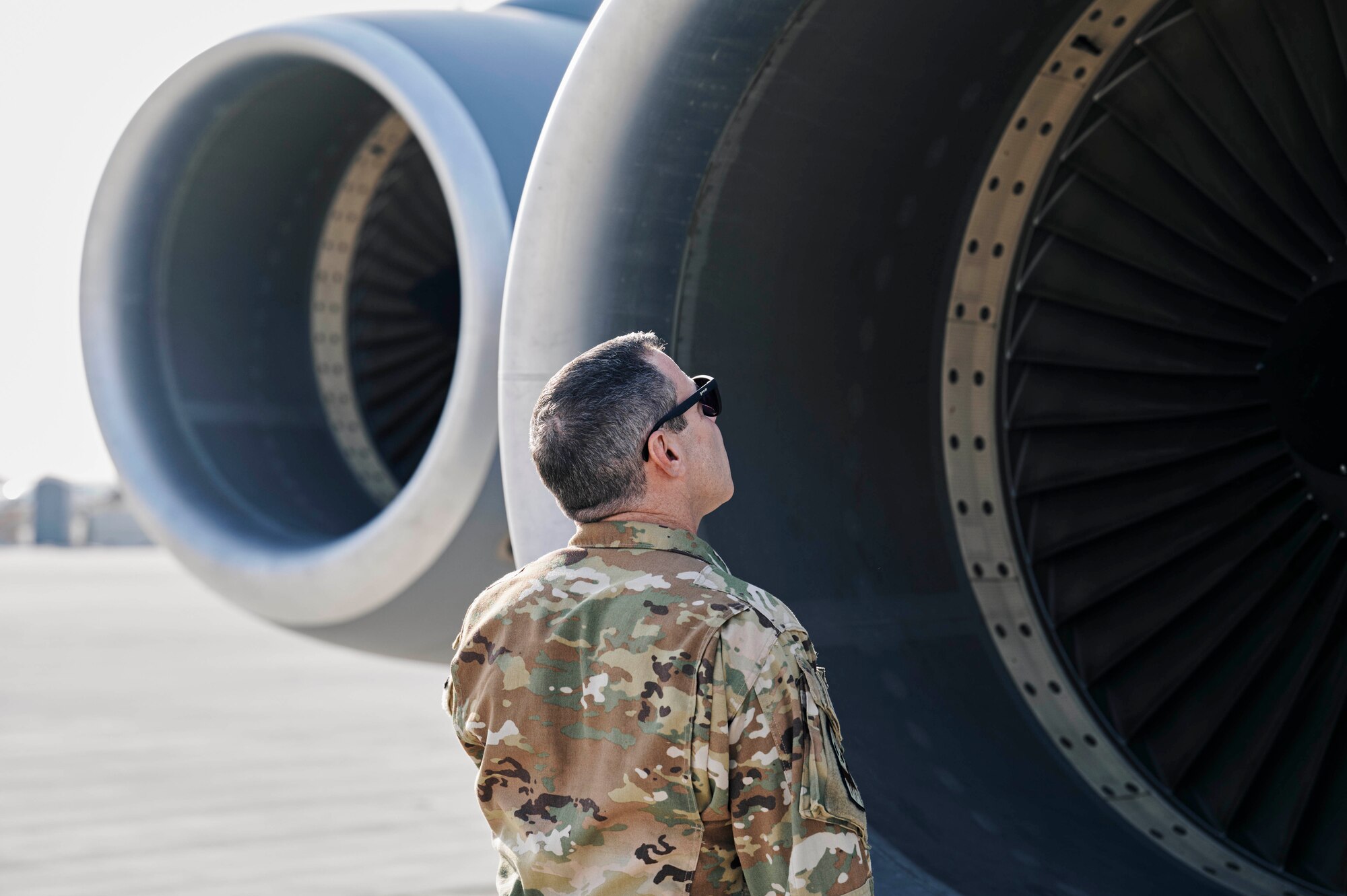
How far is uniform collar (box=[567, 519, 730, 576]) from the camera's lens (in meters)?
1.43

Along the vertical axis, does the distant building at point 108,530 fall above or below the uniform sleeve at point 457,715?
below

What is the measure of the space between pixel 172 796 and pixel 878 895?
10.9 feet

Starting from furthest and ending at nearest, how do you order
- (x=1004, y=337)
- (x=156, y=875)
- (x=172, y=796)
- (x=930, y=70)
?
(x=172, y=796)
(x=156, y=875)
(x=1004, y=337)
(x=930, y=70)

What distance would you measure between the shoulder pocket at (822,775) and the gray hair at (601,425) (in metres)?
0.25

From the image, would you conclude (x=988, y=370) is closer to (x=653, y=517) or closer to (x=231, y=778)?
(x=653, y=517)

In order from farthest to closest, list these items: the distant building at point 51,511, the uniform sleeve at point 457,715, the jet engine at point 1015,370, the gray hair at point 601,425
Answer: the distant building at point 51,511 → the jet engine at point 1015,370 → the uniform sleeve at point 457,715 → the gray hair at point 601,425

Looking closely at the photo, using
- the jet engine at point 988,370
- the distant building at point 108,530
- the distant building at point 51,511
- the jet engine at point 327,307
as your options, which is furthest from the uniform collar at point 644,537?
the distant building at point 108,530

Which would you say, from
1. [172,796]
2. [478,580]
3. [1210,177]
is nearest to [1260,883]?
[1210,177]

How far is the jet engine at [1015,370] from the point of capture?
2070 mm

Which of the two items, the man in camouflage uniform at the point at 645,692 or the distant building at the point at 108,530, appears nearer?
the man in camouflage uniform at the point at 645,692

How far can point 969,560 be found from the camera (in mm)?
2576

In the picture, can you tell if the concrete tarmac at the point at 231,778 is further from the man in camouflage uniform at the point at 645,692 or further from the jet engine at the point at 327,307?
the man in camouflage uniform at the point at 645,692

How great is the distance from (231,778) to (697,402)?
13.0 ft

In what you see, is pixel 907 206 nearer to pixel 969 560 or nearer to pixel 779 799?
pixel 969 560
